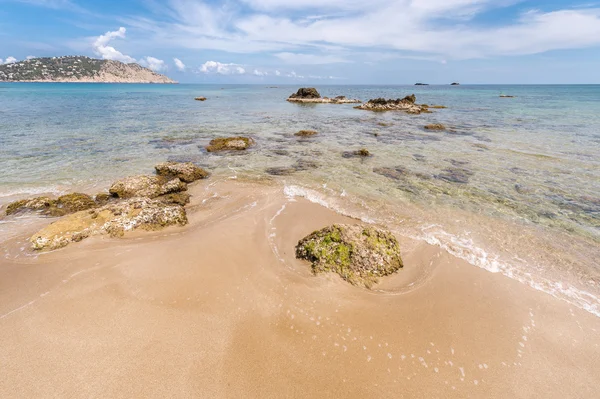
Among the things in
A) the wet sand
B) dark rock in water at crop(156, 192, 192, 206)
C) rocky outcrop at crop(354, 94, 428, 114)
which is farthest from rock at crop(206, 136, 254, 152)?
rocky outcrop at crop(354, 94, 428, 114)

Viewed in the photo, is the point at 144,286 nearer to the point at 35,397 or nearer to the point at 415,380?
the point at 35,397

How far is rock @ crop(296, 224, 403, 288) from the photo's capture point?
21.0ft

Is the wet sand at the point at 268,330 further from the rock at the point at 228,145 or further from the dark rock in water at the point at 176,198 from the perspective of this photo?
the rock at the point at 228,145

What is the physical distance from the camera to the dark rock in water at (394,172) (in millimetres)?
13336

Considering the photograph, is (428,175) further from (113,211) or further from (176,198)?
(113,211)

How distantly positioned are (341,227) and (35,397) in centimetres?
626

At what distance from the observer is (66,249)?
23.4 ft

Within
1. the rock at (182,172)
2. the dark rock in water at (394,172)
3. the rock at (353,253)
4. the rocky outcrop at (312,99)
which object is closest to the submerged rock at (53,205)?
the rock at (182,172)

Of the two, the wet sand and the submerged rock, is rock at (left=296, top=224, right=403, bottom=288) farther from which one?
the submerged rock

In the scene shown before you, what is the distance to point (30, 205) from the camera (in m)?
9.72

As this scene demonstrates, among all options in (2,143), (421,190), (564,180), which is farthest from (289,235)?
(2,143)

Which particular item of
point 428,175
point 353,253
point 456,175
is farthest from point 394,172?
point 353,253

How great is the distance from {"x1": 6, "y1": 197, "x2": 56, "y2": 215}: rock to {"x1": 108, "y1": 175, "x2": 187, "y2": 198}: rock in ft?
6.41

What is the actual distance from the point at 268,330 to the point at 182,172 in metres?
10.3
